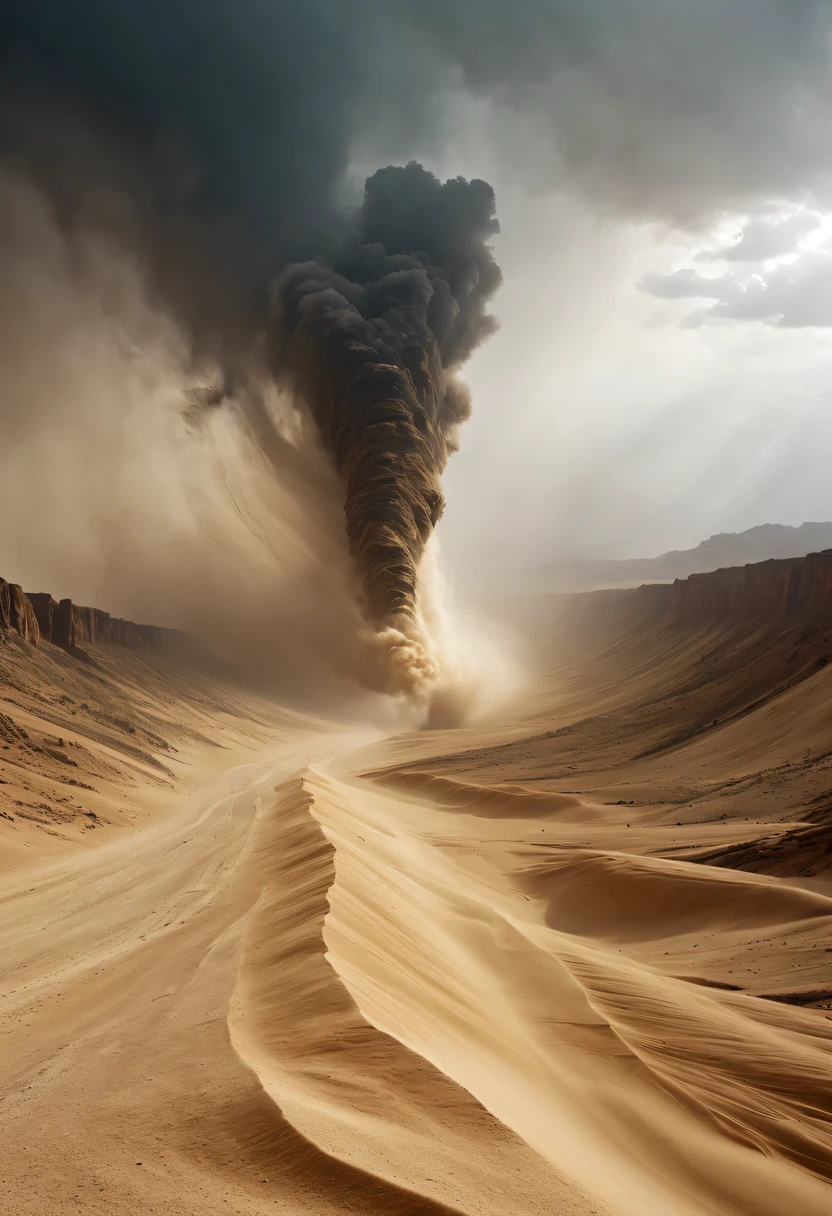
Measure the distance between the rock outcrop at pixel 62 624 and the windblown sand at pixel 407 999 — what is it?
9.12m

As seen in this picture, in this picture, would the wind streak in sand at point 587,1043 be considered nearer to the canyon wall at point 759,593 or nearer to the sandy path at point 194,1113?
the sandy path at point 194,1113

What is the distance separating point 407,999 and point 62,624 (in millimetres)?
34731

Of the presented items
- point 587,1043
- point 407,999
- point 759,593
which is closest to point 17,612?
point 407,999

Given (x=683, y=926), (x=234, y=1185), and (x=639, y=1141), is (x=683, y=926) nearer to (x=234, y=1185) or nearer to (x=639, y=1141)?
(x=639, y=1141)

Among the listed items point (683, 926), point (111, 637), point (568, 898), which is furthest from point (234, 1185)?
point (111, 637)

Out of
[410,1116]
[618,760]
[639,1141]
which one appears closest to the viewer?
[410,1116]

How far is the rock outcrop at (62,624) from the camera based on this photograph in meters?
31.6

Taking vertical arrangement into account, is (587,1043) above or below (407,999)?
below

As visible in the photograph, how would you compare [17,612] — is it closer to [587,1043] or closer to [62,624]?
[62,624]

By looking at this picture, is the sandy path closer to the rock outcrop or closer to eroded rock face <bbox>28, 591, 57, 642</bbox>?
the rock outcrop

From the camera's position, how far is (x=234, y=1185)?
3686 millimetres

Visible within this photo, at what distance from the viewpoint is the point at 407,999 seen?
22.1 ft

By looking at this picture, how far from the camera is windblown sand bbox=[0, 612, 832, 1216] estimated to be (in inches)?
159

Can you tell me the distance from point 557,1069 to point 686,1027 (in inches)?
82.0
